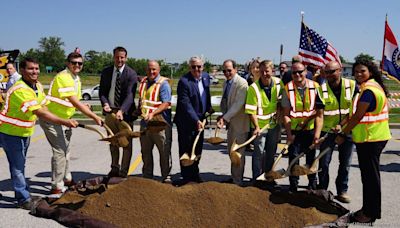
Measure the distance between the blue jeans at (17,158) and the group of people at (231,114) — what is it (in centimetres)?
1

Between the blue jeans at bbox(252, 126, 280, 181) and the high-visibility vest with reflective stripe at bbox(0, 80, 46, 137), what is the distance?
283cm

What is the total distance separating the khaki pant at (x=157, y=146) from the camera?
5.79 meters

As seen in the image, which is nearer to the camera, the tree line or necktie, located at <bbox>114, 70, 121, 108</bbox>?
necktie, located at <bbox>114, 70, 121, 108</bbox>

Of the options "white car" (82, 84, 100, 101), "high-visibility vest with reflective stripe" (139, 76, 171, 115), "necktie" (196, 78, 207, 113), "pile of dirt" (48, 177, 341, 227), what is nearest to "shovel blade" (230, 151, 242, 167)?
"pile of dirt" (48, 177, 341, 227)

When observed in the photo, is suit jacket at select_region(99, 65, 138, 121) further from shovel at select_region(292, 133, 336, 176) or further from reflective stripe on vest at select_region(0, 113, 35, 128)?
shovel at select_region(292, 133, 336, 176)

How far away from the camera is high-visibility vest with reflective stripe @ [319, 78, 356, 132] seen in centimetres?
504

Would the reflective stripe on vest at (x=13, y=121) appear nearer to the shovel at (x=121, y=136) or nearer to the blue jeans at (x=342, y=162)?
the shovel at (x=121, y=136)

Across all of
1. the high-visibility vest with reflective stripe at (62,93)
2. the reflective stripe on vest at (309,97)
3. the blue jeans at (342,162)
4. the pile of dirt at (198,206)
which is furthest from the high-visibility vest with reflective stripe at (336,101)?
the high-visibility vest with reflective stripe at (62,93)

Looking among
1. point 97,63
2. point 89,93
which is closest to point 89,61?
point 97,63

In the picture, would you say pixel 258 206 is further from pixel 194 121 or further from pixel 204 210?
pixel 194 121

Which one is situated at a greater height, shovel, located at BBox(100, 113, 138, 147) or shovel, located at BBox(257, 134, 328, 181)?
shovel, located at BBox(100, 113, 138, 147)

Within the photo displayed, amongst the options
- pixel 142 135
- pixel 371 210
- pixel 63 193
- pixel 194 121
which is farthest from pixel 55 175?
pixel 371 210

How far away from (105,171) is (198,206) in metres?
2.82

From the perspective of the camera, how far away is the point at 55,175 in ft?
17.6
